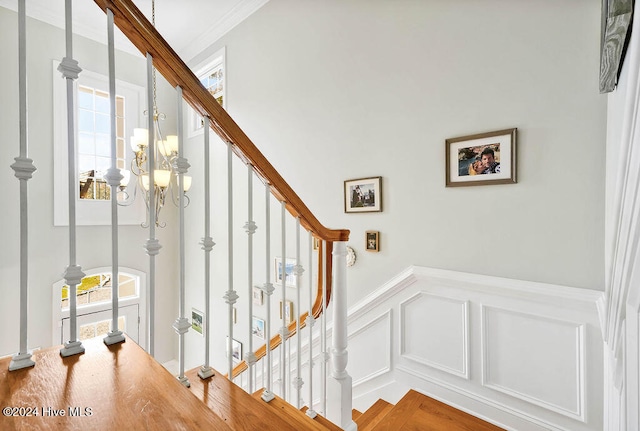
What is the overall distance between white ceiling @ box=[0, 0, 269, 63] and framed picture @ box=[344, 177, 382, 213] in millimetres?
2528

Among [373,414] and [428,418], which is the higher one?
[428,418]

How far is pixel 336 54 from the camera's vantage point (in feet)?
8.88

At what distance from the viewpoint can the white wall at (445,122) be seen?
63.9 inches

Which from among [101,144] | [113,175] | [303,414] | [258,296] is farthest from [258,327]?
[101,144]

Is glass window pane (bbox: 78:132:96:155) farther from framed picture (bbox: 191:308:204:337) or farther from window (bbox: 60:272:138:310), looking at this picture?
framed picture (bbox: 191:308:204:337)

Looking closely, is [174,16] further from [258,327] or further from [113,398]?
[113,398]

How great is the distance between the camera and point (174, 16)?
3.91m

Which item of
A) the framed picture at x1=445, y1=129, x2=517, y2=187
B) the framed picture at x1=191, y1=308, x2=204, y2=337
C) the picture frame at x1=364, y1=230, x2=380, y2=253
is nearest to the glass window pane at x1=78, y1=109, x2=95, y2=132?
the framed picture at x1=191, y1=308, x2=204, y2=337

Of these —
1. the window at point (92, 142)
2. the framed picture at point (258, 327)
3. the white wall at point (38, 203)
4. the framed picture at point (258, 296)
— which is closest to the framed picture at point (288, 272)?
the framed picture at point (258, 296)

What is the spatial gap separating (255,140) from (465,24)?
2.39 meters

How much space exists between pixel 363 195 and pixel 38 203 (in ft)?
13.3

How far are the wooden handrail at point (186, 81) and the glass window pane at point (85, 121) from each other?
165 inches

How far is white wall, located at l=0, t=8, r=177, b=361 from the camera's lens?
11.3ft

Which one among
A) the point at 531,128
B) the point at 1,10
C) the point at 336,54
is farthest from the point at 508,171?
the point at 1,10
